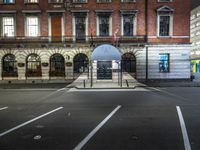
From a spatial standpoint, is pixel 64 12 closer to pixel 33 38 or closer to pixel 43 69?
pixel 33 38

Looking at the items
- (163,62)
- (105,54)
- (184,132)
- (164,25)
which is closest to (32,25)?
(105,54)

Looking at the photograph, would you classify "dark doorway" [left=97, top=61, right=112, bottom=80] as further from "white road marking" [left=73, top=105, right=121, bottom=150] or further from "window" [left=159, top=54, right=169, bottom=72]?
"white road marking" [left=73, top=105, right=121, bottom=150]

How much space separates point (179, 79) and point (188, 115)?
23.4 metres

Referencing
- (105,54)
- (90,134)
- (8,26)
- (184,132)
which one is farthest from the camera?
(8,26)

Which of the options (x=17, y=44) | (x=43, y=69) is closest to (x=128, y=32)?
(x=43, y=69)

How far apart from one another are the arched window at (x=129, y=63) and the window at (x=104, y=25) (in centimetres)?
372

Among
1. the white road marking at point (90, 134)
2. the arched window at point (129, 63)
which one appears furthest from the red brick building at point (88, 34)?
the white road marking at point (90, 134)

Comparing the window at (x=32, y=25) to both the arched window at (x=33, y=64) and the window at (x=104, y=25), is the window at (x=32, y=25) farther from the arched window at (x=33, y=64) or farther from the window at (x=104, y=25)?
the window at (x=104, y=25)

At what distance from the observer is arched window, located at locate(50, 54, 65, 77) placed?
33.9 m

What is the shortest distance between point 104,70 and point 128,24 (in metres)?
6.59

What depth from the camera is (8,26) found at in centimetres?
3384

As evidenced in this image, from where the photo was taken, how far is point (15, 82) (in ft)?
107

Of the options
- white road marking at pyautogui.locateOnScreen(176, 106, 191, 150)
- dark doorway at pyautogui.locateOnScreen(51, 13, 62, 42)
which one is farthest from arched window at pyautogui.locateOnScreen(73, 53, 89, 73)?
white road marking at pyautogui.locateOnScreen(176, 106, 191, 150)

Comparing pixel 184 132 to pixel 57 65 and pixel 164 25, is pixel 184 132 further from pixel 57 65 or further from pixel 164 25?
pixel 164 25
